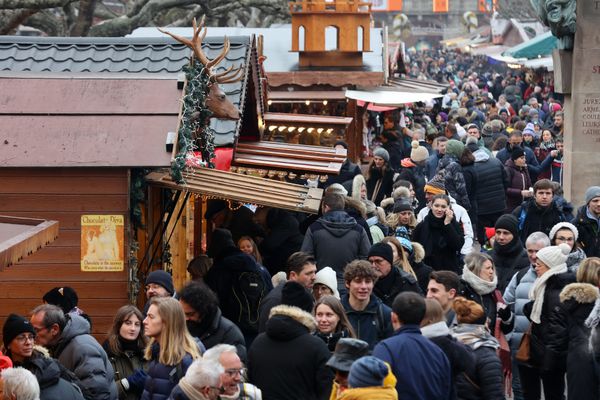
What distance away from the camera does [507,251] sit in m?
13.0

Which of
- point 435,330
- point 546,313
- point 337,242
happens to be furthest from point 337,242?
point 435,330

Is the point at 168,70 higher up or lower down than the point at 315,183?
higher up

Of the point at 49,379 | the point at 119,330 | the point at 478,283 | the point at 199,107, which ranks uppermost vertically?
the point at 199,107

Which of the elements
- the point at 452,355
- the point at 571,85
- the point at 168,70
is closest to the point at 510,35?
the point at 571,85

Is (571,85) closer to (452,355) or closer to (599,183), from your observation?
(599,183)

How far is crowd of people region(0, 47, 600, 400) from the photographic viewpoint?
26.8ft

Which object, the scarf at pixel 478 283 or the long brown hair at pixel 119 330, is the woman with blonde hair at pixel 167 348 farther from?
the scarf at pixel 478 283

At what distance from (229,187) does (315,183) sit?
468 centimetres

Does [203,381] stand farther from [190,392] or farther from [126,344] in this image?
[126,344]

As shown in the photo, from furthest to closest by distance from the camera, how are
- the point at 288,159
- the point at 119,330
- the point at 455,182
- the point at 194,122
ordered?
1. the point at 455,182
2. the point at 288,159
3. the point at 194,122
4. the point at 119,330

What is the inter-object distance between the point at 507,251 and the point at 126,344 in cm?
463

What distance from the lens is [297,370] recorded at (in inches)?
336

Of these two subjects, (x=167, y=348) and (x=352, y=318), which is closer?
(x=167, y=348)

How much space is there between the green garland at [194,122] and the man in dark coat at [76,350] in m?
2.17
